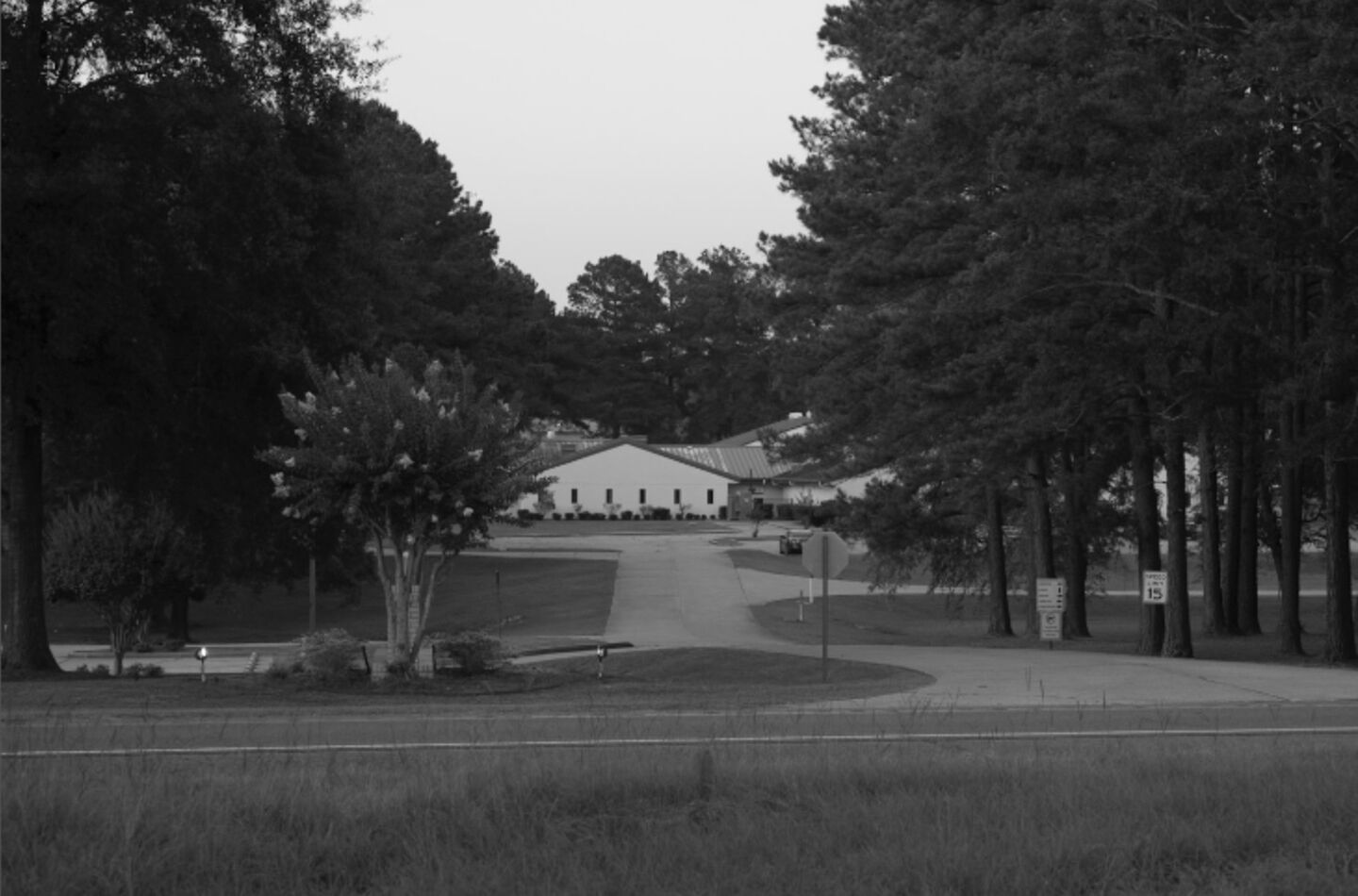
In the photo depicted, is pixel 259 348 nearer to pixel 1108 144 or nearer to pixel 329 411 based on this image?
pixel 329 411

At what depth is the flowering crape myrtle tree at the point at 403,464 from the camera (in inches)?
1003

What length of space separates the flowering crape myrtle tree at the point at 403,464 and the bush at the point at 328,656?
0.70 meters

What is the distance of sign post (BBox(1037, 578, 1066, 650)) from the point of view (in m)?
36.9

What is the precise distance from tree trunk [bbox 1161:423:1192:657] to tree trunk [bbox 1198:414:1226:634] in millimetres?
560

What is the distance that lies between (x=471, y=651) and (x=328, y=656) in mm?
2509

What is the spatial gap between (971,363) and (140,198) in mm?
16747

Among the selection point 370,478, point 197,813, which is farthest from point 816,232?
point 197,813

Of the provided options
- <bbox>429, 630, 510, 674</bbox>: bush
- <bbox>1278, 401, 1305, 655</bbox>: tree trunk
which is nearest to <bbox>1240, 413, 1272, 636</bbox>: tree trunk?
<bbox>1278, 401, 1305, 655</bbox>: tree trunk

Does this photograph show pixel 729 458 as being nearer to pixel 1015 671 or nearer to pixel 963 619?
pixel 963 619

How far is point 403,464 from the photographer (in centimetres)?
2512

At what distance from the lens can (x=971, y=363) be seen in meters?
34.5

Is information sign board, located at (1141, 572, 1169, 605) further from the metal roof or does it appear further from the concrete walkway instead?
the metal roof

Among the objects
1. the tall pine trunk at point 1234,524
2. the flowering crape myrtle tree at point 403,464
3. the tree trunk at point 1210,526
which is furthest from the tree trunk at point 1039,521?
the flowering crape myrtle tree at point 403,464

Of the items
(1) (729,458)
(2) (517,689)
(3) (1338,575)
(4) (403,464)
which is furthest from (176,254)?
(1) (729,458)
